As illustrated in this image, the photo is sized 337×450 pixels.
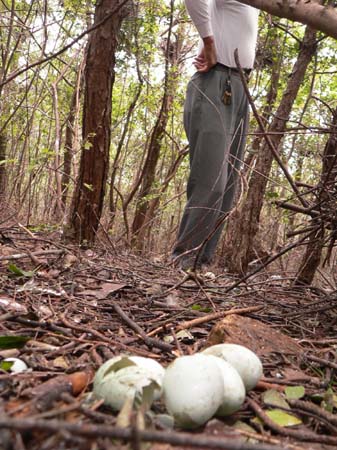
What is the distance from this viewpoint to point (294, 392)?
1144 millimetres

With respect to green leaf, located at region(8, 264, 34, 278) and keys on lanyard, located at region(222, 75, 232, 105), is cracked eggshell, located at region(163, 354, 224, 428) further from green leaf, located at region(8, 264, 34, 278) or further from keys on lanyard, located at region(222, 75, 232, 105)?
keys on lanyard, located at region(222, 75, 232, 105)

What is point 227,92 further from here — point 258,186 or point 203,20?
point 258,186

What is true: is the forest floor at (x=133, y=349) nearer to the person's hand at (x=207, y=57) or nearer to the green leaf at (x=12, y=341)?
the green leaf at (x=12, y=341)

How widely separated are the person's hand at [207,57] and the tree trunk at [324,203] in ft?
4.92

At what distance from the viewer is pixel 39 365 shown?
1143mm

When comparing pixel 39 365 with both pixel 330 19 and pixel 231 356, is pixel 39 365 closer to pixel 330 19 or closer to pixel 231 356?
pixel 231 356

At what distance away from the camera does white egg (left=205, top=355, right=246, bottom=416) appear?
952 mm

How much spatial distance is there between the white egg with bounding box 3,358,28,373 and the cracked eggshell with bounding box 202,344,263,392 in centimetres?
47

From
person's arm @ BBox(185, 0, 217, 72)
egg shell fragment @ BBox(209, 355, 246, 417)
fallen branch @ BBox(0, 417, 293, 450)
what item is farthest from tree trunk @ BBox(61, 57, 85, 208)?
A: fallen branch @ BBox(0, 417, 293, 450)

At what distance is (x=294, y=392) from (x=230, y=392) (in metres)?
0.28

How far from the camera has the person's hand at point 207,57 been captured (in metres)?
3.22

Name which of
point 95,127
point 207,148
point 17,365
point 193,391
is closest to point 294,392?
point 193,391

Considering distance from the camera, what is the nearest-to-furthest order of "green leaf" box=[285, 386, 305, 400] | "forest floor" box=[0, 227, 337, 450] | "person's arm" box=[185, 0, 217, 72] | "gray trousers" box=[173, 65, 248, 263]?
"forest floor" box=[0, 227, 337, 450] < "green leaf" box=[285, 386, 305, 400] < "person's arm" box=[185, 0, 217, 72] < "gray trousers" box=[173, 65, 248, 263]

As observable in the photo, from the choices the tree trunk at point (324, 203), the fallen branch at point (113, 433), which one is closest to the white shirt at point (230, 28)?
the tree trunk at point (324, 203)
